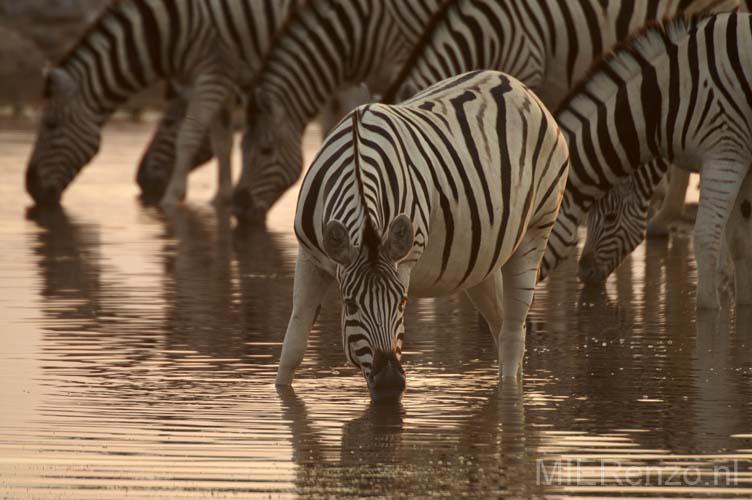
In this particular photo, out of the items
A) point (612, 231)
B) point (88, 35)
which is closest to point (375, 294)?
point (612, 231)

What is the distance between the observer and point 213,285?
1535 cm

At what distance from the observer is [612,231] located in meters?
15.3

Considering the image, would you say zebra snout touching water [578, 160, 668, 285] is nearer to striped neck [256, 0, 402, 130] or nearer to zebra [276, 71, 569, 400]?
zebra [276, 71, 569, 400]

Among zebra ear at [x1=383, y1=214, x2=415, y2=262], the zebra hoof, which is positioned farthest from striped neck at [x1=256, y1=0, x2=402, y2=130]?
zebra ear at [x1=383, y1=214, x2=415, y2=262]

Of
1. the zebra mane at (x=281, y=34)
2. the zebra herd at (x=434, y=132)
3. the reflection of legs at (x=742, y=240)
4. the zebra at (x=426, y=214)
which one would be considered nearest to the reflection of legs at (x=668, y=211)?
Answer: the zebra herd at (x=434, y=132)

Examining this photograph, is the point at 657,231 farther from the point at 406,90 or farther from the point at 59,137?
the point at 59,137

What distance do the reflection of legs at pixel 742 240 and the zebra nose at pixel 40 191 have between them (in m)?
10.9

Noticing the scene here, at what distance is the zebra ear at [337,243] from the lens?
891cm

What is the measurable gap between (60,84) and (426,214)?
14.0m

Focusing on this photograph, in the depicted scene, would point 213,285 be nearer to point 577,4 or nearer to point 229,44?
point 577,4

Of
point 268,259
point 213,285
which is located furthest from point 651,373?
point 268,259

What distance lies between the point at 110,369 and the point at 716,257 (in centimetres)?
458

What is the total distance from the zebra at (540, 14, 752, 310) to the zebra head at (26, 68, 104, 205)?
33.4 feet

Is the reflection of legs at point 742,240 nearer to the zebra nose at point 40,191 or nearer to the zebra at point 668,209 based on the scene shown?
the zebra at point 668,209
